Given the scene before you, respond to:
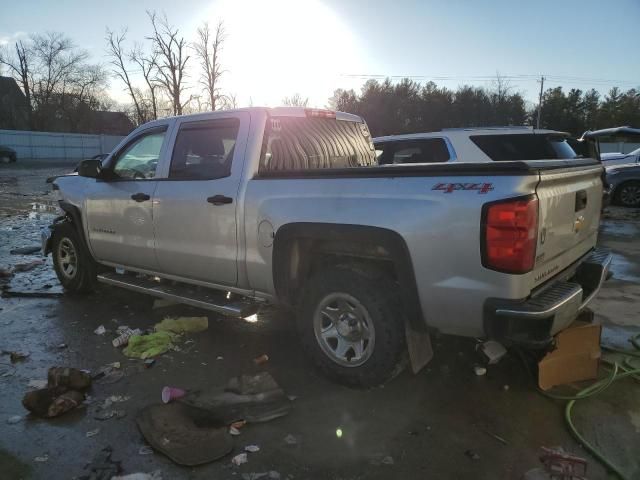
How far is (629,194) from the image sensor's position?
13.6 metres

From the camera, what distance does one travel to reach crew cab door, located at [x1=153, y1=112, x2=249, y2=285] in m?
4.03

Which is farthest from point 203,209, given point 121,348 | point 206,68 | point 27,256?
point 206,68

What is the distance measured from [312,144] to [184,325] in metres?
2.10

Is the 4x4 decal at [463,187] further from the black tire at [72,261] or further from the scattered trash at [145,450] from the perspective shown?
the black tire at [72,261]

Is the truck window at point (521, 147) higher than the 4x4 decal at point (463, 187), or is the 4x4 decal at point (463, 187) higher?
the truck window at point (521, 147)

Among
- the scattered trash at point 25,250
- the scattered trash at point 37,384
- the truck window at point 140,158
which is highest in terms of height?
the truck window at point 140,158

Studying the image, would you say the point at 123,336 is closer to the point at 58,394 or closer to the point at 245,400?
the point at 58,394

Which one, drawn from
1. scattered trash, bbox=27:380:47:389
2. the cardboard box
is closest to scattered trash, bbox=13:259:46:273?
scattered trash, bbox=27:380:47:389

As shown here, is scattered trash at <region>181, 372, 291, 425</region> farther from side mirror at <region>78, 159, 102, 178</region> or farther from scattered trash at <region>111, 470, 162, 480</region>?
side mirror at <region>78, 159, 102, 178</region>

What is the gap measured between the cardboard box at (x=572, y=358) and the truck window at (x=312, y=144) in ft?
7.55

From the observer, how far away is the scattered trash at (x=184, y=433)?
2.83m


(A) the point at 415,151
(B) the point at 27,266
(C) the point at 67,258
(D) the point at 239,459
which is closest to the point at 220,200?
(D) the point at 239,459

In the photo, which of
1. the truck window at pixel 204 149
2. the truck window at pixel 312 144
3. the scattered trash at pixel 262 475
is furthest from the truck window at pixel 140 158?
the scattered trash at pixel 262 475

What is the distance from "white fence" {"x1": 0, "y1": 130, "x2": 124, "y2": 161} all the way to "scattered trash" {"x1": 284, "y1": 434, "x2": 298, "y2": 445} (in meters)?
46.7
